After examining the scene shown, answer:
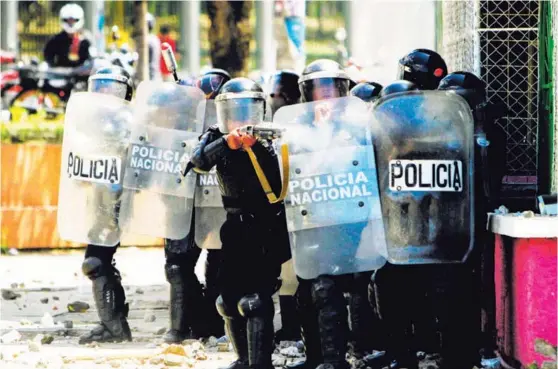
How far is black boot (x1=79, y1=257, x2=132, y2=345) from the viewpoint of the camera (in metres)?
8.16

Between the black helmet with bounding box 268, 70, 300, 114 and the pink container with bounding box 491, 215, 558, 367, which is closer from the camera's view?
the pink container with bounding box 491, 215, 558, 367

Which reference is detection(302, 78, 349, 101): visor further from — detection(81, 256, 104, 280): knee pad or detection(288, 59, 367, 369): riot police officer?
detection(81, 256, 104, 280): knee pad

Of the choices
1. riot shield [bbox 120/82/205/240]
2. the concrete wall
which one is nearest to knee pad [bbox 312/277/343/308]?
riot shield [bbox 120/82/205/240]

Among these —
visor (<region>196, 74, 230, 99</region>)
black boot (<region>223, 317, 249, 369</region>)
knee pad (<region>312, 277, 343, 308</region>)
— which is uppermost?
visor (<region>196, 74, 230, 99</region>)

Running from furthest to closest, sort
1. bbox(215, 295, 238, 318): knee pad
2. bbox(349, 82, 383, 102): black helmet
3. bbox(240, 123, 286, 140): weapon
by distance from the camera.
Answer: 1. bbox(349, 82, 383, 102): black helmet
2. bbox(215, 295, 238, 318): knee pad
3. bbox(240, 123, 286, 140): weapon

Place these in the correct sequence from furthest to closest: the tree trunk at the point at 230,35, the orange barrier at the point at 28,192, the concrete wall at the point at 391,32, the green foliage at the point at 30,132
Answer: the concrete wall at the point at 391,32 < the tree trunk at the point at 230,35 < the green foliage at the point at 30,132 < the orange barrier at the point at 28,192

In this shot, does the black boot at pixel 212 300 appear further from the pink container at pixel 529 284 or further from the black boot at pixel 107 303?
the pink container at pixel 529 284

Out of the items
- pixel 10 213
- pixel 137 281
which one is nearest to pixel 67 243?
pixel 10 213

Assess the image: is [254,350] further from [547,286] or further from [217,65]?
[217,65]

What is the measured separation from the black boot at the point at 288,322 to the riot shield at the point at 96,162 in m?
1.21

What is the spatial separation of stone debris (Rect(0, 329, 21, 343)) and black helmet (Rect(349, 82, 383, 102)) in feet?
9.37

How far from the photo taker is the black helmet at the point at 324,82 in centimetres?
689

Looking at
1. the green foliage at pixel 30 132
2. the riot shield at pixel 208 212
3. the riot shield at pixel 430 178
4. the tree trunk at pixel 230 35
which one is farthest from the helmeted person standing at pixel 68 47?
the riot shield at pixel 430 178

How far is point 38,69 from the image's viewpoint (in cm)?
1998
